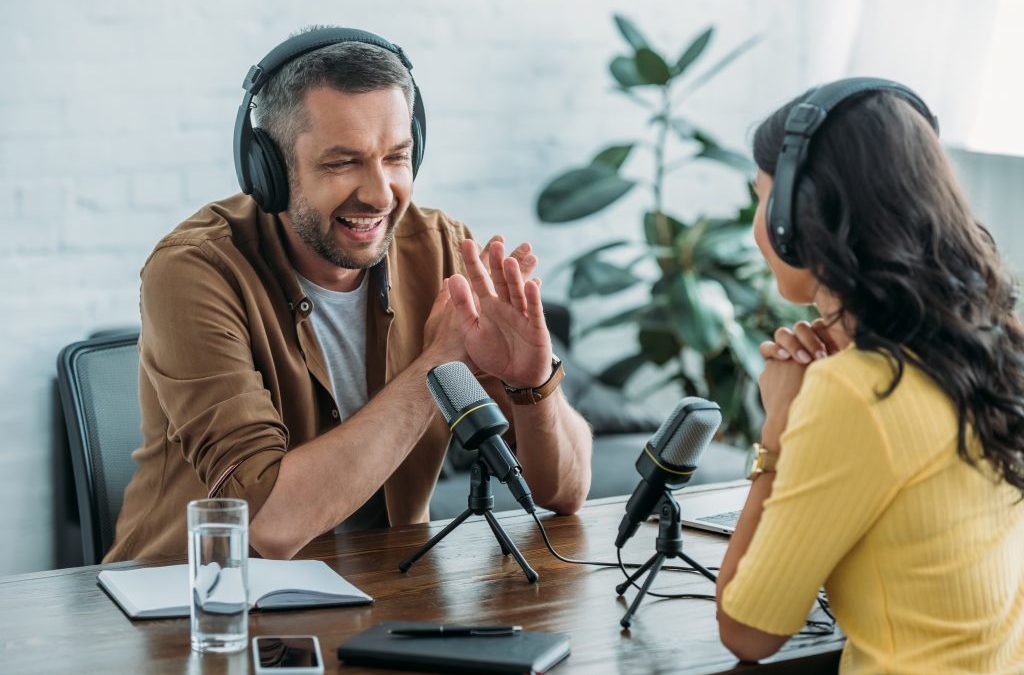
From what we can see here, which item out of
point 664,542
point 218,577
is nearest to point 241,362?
point 218,577

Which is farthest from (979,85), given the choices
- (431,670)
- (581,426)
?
(431,670)

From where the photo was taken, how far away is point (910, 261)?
109 cm

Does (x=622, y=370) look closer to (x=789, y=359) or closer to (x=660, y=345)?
(x=660, y=345)

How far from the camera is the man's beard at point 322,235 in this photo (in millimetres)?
1788

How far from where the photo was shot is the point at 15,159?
109 inches

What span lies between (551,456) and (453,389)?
40 cm

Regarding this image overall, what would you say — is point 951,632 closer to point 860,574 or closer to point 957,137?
point 860,574

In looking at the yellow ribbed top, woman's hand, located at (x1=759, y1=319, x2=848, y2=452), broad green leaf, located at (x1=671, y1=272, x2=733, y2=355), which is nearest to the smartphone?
the yellow ribbed top

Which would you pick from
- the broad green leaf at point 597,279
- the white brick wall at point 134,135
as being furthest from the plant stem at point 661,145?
the white brick wall at point 134,135

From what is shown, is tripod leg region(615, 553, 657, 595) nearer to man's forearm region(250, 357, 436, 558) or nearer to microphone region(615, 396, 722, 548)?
microphone region(615, 396, 722, 548)

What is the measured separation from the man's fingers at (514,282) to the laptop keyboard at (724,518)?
383 mm

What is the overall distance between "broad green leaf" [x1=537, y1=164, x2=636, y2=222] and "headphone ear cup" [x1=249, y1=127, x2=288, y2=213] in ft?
5.11

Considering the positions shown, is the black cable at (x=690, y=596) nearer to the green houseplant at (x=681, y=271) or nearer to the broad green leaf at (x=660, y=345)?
the green houseplant at (x=681, y=271)

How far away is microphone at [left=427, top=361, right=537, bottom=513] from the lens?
1380mm
